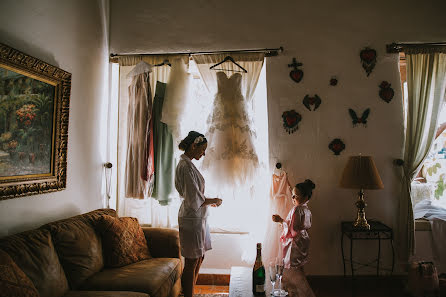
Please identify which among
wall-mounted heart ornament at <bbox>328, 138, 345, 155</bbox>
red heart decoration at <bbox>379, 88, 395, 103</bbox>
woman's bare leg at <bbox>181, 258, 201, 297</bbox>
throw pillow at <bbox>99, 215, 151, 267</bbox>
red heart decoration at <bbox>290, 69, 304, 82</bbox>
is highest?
red heart decoration at <bbox>290, 69, 304, 82</bbox>

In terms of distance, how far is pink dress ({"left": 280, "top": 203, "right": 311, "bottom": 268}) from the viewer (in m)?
2.41

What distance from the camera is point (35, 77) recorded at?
2.05m

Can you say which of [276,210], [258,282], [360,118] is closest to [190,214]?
[258,282]

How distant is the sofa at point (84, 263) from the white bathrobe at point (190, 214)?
0.65 feet

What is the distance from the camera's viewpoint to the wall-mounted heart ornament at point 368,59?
9.70ft

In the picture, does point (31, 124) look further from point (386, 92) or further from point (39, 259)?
point (386, 92)

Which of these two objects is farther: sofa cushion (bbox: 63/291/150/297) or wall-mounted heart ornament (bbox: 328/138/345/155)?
wall-mounted heart ornament (bbox: 328/138/345/155)

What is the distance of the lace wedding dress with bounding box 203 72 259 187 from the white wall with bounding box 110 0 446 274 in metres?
0.34

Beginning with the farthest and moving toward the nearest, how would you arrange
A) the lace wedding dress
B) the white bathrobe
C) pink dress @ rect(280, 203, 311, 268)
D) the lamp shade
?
1. the lace wedding dress
2. the lamp shade
3. pink dress @ rect(280, 203, 311, 268)
4. the white bathrobe

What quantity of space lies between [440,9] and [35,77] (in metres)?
3.85

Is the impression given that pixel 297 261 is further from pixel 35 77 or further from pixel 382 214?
pixel 35 77

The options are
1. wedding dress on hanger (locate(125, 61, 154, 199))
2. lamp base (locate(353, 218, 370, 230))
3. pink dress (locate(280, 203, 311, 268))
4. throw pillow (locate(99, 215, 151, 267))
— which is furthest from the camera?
wedding dress on hanger (locate(125, 61, 154, 199))

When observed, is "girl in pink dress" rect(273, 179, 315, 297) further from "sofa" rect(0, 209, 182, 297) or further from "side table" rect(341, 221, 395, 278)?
"sofa" rect(0, 209, 182, 297)

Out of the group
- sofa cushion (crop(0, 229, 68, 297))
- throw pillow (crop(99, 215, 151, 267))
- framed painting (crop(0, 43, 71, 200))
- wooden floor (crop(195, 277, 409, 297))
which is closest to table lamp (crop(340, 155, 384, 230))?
wooden floor (crop(195, 277, 409, 297))
